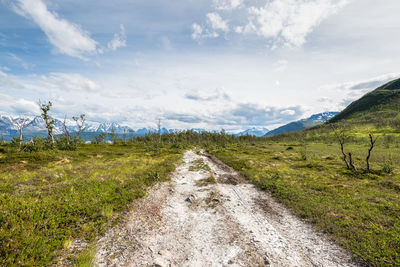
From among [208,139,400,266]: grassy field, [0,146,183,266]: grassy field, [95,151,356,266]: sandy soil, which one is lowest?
[95,151,356,266]: sandy soil

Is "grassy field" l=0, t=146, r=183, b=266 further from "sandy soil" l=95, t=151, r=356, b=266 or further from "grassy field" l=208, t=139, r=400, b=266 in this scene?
"grassy field" l=208, t=139, r=400, b=266

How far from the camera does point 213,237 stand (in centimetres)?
922

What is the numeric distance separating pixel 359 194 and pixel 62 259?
2337 cm

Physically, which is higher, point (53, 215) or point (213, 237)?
point (53, 215)

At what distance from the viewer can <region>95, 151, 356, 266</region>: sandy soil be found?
24.5ft

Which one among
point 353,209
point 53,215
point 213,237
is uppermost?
point 53,215

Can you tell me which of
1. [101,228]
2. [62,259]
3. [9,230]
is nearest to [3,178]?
[9,230]

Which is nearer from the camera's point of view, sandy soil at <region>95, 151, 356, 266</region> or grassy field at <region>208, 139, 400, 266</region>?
sandy soil at <region>95, 151, 356, 266</region>

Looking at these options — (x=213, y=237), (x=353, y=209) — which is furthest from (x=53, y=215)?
(x=353, y=209)

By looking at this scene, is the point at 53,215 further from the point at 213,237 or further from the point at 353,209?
the point at 353,209

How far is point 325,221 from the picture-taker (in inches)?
423

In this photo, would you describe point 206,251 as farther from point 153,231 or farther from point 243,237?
point 153,231

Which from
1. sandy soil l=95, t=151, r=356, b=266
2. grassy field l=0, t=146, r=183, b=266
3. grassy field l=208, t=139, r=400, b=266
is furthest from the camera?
grassy field l=208, t=139, r=400, b=266

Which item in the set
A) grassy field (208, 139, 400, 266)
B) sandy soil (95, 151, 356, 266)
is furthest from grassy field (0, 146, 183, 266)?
grassy field (208, 139, 400, 266)
